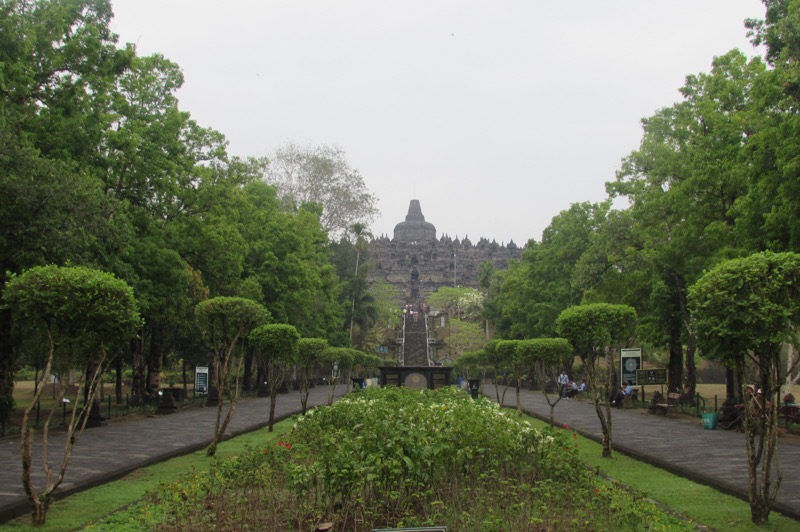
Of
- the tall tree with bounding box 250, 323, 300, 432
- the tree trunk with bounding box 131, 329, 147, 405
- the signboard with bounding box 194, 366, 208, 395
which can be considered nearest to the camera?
the tall tree with bounding box 250, 323, 300, 432

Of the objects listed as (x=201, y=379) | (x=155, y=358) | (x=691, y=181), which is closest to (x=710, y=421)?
(x=691, y=181)

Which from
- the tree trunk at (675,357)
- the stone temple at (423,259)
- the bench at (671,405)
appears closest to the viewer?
the bench at (671,405)

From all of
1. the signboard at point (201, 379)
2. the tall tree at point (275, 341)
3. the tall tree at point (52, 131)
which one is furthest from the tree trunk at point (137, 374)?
the tall tree at point (275, 341)

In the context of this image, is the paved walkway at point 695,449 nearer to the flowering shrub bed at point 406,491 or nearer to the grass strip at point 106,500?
the flowering shrub bed at point 406,491

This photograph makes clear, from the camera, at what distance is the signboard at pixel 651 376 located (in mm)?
26688

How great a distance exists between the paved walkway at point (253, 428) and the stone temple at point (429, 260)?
8858cm

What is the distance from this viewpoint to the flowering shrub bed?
6414 millimetres

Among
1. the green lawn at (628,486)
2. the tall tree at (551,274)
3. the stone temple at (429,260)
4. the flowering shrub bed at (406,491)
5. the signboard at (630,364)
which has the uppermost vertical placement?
the stone temple at (429,260)

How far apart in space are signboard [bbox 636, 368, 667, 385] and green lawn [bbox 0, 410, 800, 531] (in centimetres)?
1441

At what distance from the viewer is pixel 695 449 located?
1395cm

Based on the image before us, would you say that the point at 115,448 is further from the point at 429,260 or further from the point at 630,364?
the point at 429,260

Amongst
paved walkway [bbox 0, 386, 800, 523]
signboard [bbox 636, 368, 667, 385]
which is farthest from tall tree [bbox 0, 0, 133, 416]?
signboard [bbox 636, 368, 667, 385]

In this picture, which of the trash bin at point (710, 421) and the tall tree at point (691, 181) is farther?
the tall tree at point (691, 181)

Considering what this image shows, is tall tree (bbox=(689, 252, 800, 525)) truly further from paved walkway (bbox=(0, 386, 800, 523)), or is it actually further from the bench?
the bench
